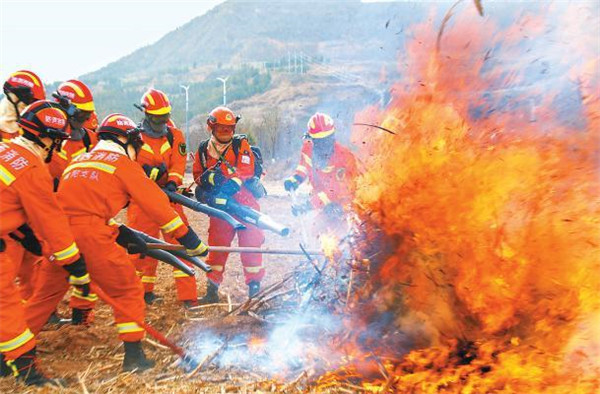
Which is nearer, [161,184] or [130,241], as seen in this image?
[130,241]

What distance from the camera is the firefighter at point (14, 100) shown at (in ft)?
17.4

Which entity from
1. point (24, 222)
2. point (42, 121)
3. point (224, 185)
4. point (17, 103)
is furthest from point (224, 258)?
point (17, 103)

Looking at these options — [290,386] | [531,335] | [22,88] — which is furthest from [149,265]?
[531,335]

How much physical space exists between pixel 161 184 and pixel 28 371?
8.63 ft

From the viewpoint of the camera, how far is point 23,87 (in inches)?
213

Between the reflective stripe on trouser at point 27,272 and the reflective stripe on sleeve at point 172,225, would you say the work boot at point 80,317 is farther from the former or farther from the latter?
the reflective stripe on sleeve at point 172,225

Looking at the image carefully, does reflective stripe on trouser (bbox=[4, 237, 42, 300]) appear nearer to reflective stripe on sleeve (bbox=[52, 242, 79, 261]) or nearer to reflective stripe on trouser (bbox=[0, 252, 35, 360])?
reflective stripe on trouser (bbox=[0, 252, 35, 360])

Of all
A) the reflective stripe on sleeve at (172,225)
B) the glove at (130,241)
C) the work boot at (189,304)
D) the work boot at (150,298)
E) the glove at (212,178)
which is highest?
the reflective stripe on sleeve at (172,225)

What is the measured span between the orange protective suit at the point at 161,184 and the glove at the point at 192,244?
1273 millimetres

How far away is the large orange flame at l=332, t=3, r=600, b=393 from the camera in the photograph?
3529mm

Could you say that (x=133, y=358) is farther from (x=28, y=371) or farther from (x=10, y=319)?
(x=10, y=319)

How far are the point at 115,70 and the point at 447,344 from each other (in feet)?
349

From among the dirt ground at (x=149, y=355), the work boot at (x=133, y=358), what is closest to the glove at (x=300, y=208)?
the dirt ground at (x=149, y=355)

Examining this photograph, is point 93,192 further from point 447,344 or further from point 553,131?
point 553,131
